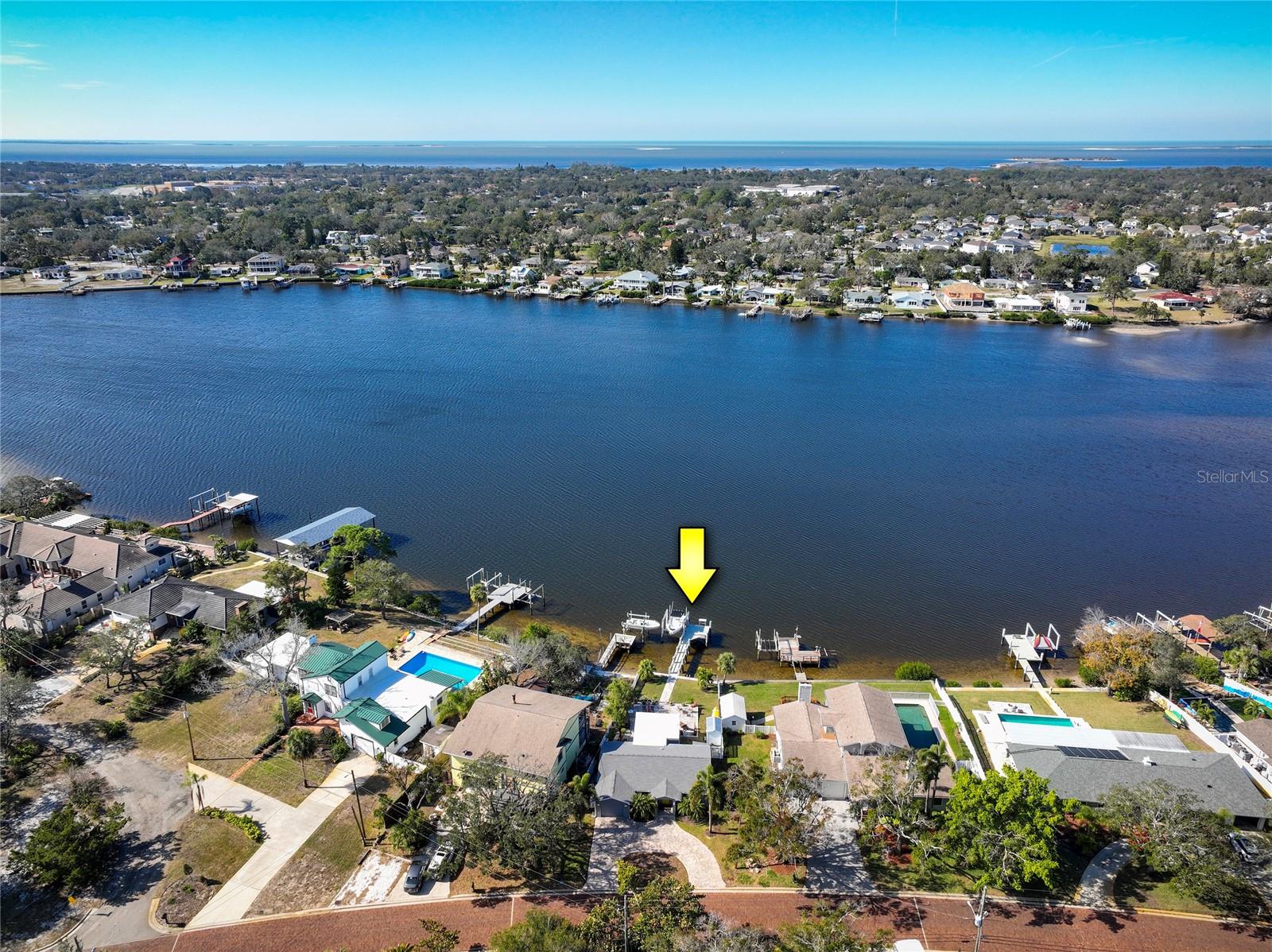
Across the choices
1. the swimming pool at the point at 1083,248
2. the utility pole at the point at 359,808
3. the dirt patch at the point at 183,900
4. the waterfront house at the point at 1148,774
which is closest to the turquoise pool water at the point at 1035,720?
the waterfront house at the point at 1148,774

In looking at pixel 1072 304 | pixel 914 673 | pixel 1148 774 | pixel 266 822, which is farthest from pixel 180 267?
pixel 1148 774

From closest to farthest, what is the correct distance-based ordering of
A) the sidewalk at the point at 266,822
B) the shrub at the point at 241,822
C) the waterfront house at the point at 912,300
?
the sidewalk at the point at 266,822
the shrub at the point at 241,822
the waterfront house at the point at 912,300

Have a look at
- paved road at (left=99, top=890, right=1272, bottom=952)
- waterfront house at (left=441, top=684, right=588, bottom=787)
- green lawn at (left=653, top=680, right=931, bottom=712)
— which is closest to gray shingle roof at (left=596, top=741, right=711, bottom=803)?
waterfront house at (left=441, top=684, right=588, bottom=787)

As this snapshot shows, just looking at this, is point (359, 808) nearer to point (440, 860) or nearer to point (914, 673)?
point (440, 860)

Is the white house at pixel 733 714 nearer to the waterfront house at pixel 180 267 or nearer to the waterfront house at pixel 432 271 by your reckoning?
the waterfront house at pixel 432 271

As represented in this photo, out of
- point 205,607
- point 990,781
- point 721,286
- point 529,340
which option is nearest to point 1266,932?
point 990,781

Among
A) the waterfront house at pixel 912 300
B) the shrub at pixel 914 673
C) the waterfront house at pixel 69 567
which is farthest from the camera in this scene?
the waterfront house at pixel 912 300
